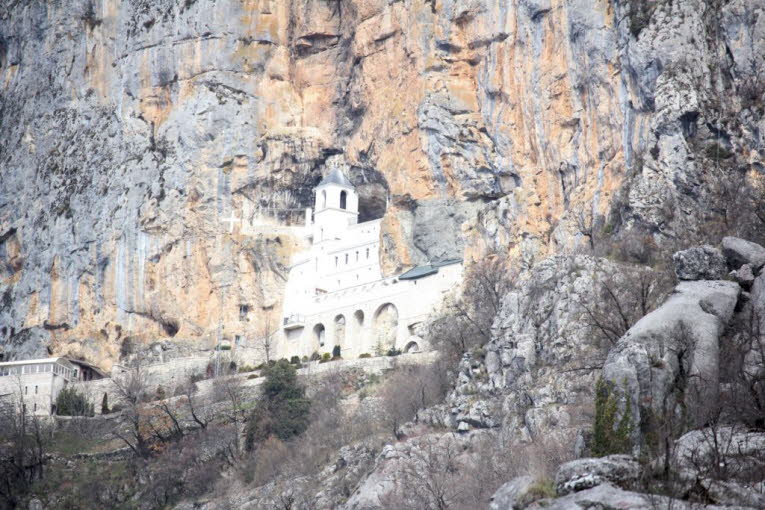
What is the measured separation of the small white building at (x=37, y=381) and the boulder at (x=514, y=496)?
5367cm

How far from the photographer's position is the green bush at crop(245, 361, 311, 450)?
64.8 metres

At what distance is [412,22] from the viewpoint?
80.1 metres

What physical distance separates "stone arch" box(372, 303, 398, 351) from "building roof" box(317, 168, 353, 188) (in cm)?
1061

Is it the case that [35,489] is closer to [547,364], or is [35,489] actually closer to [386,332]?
[386,332]

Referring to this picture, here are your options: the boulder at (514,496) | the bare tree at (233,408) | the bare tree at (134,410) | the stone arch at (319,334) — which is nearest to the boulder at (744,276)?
the boulder at (514,496)

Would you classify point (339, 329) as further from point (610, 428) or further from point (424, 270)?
point (610, 428)

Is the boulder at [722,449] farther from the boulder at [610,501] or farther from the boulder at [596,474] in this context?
the boulder at [610,501]

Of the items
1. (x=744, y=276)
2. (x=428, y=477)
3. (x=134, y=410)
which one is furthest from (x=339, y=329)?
(x=744, y=276)

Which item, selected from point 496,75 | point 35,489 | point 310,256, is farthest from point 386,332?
point 35,489

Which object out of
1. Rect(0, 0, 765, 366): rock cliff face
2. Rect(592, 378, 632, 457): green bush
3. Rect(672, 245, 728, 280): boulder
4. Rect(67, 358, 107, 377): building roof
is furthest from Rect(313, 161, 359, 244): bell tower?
Rect(592, 378, 632, 457): green bush

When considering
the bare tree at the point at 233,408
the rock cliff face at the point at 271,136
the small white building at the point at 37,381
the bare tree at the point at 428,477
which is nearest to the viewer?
the bare tree at the point at 428,477

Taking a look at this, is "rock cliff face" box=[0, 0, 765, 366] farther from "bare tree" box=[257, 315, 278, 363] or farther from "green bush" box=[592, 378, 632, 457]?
"green bush" box=[592, 378, 632, 457]

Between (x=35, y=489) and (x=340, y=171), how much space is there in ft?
92.9

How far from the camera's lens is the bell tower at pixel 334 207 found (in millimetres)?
82875
